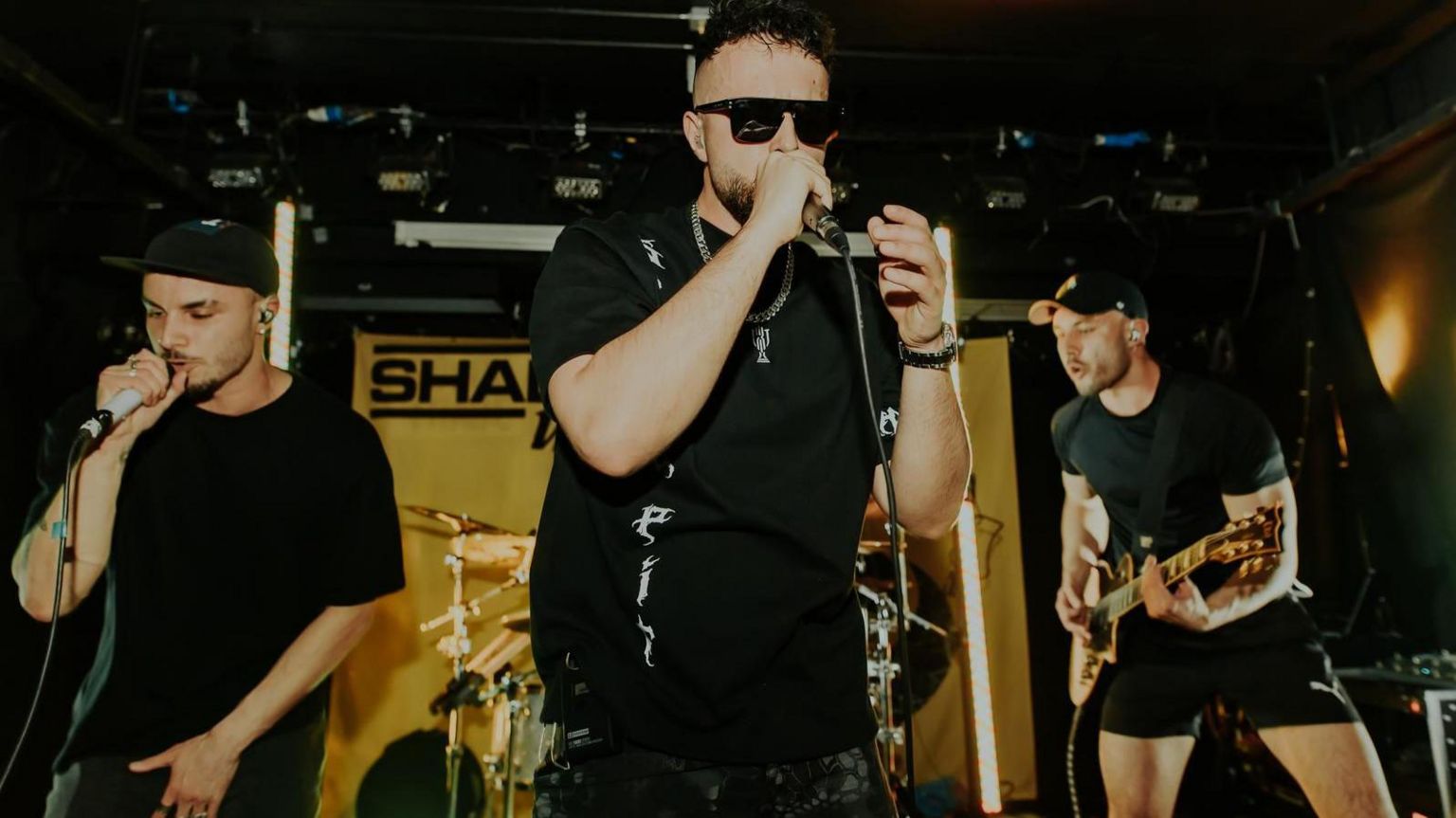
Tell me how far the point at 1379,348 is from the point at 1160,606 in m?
2.38

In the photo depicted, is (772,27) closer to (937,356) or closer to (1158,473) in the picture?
(937,356)

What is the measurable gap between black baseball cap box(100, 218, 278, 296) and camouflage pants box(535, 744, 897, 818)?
6.77 ft

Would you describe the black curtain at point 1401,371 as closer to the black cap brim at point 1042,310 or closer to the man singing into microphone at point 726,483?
the black cap brim at point 1042,310

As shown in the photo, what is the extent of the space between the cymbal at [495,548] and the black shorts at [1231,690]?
3024mm

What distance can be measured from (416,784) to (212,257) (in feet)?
11.9

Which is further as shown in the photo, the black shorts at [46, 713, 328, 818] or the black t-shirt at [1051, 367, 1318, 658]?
the black t-shirt at [1051, 367, 1318, 658]

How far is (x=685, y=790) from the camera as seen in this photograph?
1.32m

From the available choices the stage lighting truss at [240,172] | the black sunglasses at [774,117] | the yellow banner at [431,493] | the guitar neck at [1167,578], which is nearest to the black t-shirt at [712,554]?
the black sunglasses at [774,117]

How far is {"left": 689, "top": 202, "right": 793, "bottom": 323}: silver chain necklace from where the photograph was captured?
5.26ft

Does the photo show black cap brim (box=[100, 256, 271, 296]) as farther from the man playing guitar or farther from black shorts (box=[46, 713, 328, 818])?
the man playing guitar

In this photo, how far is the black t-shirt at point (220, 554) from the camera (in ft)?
7.46

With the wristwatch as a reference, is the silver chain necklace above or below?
above

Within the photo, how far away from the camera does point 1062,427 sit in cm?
476

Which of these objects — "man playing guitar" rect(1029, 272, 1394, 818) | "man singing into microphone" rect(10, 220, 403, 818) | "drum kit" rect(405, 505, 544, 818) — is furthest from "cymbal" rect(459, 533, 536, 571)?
"man playing guitar" rect(1029, 272, 1394, 818)
